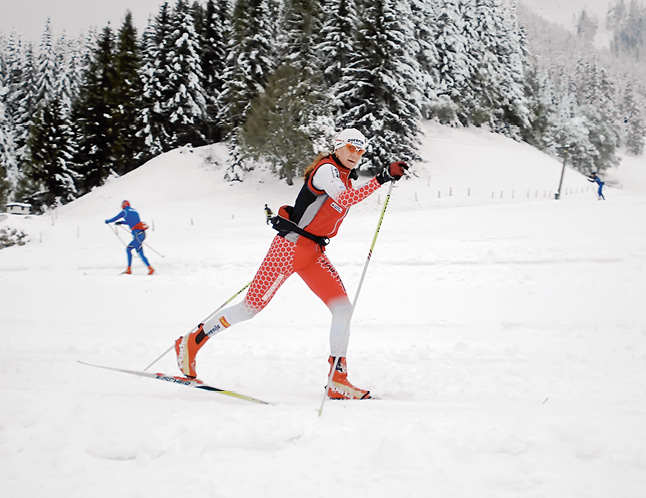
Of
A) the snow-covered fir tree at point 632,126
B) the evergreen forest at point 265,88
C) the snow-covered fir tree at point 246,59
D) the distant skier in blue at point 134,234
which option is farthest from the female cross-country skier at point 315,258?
the snow-covered fir tree at point 632,126

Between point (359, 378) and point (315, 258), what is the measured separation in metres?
1.31

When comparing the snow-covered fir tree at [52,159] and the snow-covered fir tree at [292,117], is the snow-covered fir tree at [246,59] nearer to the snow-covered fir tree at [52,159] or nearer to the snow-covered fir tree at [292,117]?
the snow-covered fir tree at [292,117]

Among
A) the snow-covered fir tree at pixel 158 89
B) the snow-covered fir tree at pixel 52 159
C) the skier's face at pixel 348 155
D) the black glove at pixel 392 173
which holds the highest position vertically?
the snow-covered fir tree at pixel 158 89

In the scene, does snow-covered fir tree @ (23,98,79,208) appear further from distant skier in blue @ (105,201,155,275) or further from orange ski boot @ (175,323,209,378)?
orange ski boot @ (175,323,209,378)

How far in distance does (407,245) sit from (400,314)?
5.52m

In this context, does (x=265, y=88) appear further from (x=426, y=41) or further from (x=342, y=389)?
(x=342, y=389)

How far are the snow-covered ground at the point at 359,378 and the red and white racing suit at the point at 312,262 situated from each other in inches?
26.0

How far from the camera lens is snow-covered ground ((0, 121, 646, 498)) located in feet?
8.73

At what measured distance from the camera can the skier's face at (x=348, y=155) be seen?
392 centimetres

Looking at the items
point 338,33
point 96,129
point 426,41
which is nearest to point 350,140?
point 338,33

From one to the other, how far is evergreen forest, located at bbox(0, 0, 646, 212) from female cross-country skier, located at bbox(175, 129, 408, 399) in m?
23.4

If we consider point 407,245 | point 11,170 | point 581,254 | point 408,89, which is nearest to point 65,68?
point 11,170

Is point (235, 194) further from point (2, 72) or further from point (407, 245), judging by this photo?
point (2, 72)

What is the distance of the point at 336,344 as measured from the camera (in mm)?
4035
